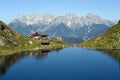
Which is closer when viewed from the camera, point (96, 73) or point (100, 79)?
point (100, 79)

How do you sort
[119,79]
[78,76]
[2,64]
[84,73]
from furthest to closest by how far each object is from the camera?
[2,64]
[84,73]
[78,76]
[119,79]

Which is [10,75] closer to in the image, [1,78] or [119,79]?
[1,78]

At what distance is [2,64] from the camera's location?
149500 millimetres

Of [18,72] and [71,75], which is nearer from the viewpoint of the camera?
[71,75]

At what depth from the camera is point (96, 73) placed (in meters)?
123

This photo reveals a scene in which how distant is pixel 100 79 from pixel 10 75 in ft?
141

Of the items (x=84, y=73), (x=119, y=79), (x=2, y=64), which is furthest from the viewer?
(x=2, y=64)

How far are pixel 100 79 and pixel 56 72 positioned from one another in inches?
1093

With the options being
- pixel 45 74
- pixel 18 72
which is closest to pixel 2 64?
pixel 18 72

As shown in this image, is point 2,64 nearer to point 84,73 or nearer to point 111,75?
point 84,73

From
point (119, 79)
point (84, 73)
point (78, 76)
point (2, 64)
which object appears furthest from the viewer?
point (2, 64)

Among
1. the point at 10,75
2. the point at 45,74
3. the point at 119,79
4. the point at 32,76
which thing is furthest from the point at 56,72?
the point at 119,79

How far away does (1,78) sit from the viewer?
363ft

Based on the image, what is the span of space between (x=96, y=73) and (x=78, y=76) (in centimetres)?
1188
